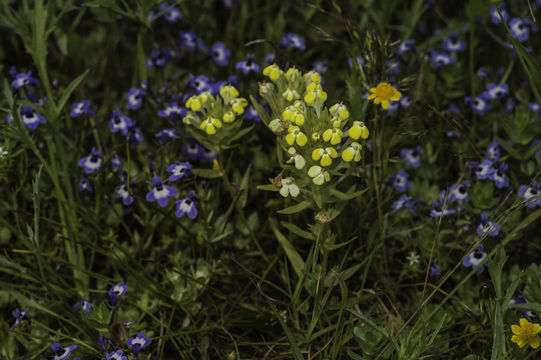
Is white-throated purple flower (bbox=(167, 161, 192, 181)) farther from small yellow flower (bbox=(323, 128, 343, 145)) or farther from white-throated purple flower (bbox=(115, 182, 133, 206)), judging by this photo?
small yellow flower (bbox=(323, 128, 343, 145))

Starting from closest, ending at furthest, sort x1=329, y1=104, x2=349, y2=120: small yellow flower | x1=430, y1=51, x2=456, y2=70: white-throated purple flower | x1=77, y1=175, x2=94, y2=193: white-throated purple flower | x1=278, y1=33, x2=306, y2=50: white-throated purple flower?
x1=329, y1=104, x2=349, y2=120: small yellow flower
x1=77, y1=175, x2=94, y2=193: white-throated purple flower
x1=430, y1=51, x2=456, y2=70: white-throated purple flower
x1=278, y1=33, x2=306, y2=50: white-throated purple flower

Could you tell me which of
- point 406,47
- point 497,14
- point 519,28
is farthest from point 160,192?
point 519,28

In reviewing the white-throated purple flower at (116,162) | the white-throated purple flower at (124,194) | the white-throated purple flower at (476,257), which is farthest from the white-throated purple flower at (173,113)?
the white-throated purple flower at (476,257)

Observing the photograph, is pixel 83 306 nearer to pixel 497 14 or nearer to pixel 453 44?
pixel 453 44

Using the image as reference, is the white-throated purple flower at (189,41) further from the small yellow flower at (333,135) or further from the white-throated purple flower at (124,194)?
the small yellow flower at (333,135)

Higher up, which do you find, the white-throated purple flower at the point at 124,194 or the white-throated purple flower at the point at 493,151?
the white-throated purple flower at the point at 493,151

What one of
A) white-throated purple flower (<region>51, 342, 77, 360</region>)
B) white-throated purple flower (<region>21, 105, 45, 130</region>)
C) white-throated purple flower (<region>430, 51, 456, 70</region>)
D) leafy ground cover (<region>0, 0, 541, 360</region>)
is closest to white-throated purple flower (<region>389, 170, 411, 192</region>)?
leafy ground cover (<region>0, 0, 541, 360</region>)
